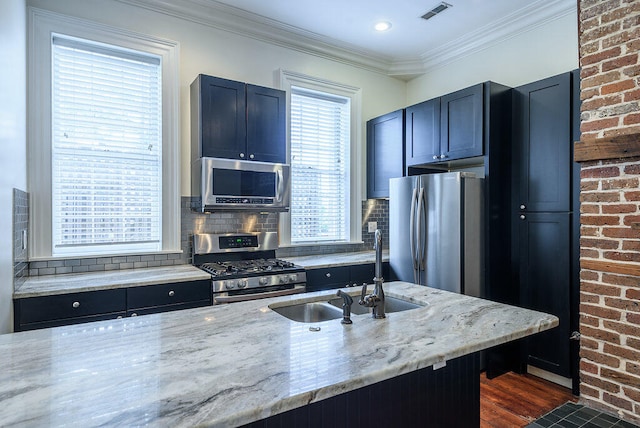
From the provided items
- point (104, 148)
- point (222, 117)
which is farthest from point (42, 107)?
point (222, 117)

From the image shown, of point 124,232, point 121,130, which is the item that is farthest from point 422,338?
point 121,130

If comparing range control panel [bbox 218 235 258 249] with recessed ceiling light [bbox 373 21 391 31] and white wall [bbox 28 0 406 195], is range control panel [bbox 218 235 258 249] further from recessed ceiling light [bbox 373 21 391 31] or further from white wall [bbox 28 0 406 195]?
recessed ceiling light [bbox 373 21 391 31]

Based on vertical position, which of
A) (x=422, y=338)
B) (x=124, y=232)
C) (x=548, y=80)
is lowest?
(x=422, y=338)

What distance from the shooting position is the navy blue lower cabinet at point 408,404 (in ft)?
4.07

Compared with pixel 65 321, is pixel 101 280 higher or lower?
higher

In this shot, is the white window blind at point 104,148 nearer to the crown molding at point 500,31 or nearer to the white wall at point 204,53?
the white wall at point 204,53

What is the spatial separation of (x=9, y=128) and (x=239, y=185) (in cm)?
151

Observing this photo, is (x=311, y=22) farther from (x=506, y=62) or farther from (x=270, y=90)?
(x=506, y=62)

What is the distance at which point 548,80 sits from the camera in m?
2.93

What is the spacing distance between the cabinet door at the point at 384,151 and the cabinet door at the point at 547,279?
1.35m

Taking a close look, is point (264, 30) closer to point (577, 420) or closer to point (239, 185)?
point (239, 185)

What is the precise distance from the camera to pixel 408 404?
4.75 ft

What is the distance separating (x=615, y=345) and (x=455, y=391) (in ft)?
4.25

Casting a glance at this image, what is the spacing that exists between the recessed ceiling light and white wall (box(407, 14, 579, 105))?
965mm
